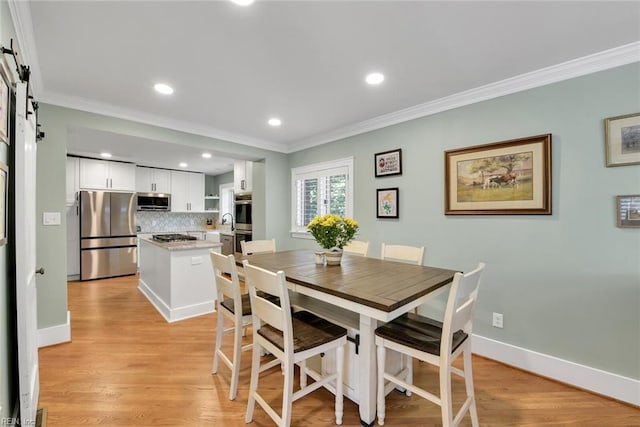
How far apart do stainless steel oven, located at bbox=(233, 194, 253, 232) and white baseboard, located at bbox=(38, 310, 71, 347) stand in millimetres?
2559

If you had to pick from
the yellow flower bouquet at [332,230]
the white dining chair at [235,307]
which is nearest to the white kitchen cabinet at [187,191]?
the white dining chair at [235,307]

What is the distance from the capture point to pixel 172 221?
22.2 feet

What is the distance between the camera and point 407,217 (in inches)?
119

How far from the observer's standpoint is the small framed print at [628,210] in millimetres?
1818

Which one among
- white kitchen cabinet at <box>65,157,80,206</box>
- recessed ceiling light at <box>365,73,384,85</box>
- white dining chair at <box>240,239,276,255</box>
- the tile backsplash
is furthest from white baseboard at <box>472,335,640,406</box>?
the tile backsplash

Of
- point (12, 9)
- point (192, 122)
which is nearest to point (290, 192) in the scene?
point (192, 122)

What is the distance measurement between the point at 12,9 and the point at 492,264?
356 centimetres

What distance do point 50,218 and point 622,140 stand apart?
15.0 feet

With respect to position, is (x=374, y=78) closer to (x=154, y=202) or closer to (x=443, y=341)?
(x=443, y=341)

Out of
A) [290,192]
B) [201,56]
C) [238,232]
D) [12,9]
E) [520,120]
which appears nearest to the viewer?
[12,9]

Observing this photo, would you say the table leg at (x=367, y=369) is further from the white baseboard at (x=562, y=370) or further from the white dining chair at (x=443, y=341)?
the white baseboard at (x=562, y=370)

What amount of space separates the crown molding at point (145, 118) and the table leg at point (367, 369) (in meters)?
3.06

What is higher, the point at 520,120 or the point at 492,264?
the point at 520,120

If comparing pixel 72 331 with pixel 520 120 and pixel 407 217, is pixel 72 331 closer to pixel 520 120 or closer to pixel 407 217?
pixel 407 217
